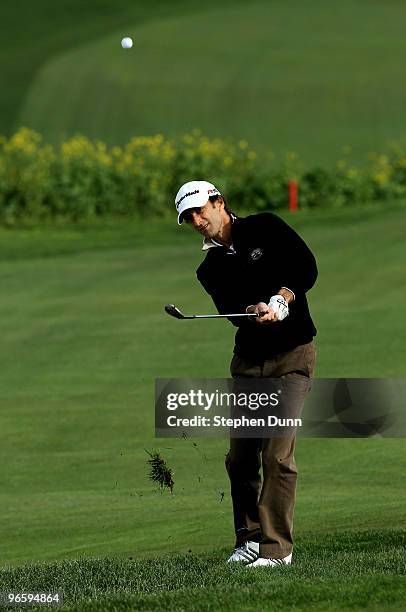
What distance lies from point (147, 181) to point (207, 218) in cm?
2475

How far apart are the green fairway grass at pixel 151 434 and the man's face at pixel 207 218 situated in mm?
1654

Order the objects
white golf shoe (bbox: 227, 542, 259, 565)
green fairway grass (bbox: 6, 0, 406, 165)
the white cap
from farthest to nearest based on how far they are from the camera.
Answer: green fairway grass (bbox: 6, 0, 406, 165)
white golf shoe (bbox: 227, 542, 259, 565)
the white cap

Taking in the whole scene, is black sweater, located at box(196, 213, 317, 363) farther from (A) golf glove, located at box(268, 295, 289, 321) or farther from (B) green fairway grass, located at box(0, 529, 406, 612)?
(B) green fairway grass, located at box(0, 529, 406, 612)

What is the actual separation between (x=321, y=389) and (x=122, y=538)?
2.63 metres

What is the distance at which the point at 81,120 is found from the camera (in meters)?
48.6

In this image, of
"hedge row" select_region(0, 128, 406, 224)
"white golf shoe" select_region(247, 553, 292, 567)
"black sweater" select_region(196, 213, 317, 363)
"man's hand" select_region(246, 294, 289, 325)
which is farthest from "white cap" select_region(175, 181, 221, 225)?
"hedge row" select_region(0, 128, 406, 224)

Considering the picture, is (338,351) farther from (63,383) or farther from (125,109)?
(125,109)

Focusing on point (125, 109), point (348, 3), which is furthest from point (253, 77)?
point (348, 3)

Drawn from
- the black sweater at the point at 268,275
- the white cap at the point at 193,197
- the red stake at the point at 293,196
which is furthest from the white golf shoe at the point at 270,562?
the red stake at the point at 293,196

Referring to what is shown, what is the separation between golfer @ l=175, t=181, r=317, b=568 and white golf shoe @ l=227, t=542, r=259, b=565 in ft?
0.57

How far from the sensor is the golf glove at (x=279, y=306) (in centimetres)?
783

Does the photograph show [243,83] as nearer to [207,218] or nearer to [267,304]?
[207,218]

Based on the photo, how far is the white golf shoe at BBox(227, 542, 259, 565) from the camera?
8.33 meters

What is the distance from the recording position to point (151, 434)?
14.6m
